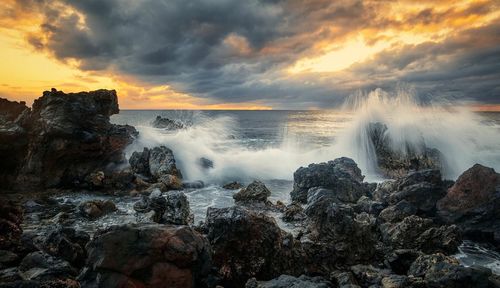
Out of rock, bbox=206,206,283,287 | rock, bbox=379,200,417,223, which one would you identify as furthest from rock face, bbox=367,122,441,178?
rock, bbox=206,206,283,287

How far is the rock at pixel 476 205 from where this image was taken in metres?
13.6

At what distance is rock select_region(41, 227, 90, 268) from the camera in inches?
358

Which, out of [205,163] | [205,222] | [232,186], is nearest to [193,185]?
[232,186]

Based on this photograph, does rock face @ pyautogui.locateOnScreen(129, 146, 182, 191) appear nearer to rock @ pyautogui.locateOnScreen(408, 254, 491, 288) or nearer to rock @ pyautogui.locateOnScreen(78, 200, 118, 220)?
rock @ pyautogui.locateOnScreen(78, 200, 118, 220)

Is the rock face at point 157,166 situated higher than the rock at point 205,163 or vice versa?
the rock face at point 157,166

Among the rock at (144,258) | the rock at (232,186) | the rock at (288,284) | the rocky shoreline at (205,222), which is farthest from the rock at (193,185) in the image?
the rock at (288,284)

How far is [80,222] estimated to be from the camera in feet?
48.2

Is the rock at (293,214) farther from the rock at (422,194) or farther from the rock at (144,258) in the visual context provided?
the rock at (144,258)

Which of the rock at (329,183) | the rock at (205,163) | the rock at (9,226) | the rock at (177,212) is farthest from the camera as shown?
the rock at (205,163)

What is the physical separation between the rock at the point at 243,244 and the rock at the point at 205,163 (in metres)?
21.4

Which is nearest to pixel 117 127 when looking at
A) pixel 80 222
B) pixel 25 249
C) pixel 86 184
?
pixel 86 184

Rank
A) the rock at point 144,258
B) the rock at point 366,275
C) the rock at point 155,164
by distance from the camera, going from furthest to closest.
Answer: the rock at point 155,164
the rock at point 366,275
the rock at point 144,258

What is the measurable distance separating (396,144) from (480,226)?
16644 mm

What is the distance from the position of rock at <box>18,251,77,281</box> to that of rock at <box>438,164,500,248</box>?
1512 cm
